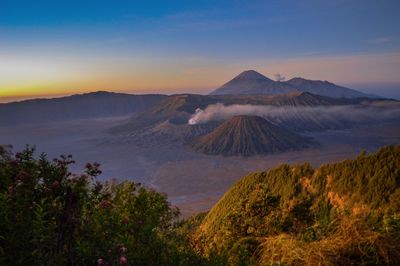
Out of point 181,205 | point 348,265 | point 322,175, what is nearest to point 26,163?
point 348,265

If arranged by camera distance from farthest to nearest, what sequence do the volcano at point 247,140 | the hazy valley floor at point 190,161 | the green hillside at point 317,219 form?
the volcano at point 247,140 < the hazy valley floor at point 190,161 < the green hillside at point 317,219

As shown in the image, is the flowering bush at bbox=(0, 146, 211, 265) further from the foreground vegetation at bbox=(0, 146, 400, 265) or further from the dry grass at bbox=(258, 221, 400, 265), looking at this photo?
the dry grass at bbox=(258, 221, 400, 265)

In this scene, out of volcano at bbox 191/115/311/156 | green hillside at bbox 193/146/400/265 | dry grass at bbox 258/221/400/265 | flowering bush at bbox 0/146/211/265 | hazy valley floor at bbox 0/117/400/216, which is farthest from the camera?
volcano at bbox 191/115/311/156

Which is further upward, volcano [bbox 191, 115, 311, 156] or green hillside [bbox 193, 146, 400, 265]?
green hillside [bbox 193, 146, 400, 265]

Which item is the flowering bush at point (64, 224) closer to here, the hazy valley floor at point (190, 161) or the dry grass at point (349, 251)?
the dry grass at point (349, 251)

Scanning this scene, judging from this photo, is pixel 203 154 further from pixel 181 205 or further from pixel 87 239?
pixel 87 239

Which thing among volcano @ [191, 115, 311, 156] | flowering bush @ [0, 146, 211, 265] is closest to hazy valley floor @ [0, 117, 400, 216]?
volcano @ [191, 115, 311, 156]

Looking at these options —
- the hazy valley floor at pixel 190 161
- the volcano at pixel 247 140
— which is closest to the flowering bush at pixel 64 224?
the hazy valley floor at pixel 190 161

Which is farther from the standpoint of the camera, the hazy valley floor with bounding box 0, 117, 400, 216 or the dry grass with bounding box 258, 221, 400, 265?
the hazy valley floor with bounding box 0, 117, 400, 216
